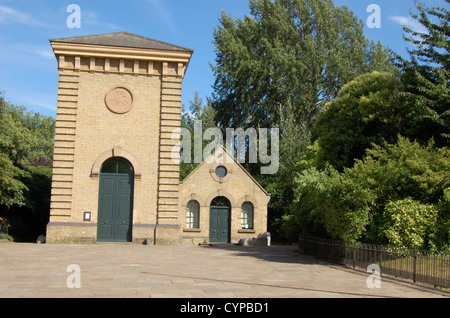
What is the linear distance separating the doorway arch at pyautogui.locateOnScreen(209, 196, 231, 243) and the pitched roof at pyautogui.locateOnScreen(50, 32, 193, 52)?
10.5 m

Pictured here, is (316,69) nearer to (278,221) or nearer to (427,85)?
(278,221)

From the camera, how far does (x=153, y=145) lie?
23562 mm

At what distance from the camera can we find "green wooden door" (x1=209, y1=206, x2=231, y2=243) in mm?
28625

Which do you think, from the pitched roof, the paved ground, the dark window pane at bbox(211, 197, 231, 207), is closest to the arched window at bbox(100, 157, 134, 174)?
the pitched roof

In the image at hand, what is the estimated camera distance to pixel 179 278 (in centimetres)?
1131

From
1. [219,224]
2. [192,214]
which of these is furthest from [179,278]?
[219,224]

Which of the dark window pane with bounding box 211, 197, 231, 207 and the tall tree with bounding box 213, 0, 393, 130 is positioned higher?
the tall tree with bounding box 213, 0, 393, 130

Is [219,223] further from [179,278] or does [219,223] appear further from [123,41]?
[179,278]

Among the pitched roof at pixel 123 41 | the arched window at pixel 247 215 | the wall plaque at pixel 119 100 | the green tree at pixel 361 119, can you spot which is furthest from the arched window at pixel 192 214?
the pitched roof at pixel 123 41

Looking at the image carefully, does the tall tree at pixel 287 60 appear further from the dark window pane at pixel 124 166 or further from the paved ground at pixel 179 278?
the paved ground at pixel 179 278

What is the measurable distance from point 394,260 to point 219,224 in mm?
16894

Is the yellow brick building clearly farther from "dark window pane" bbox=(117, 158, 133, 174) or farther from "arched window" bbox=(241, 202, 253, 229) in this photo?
"arched window" bbox=(241, 202, 253, 229)

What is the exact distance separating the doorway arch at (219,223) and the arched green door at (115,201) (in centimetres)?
692
